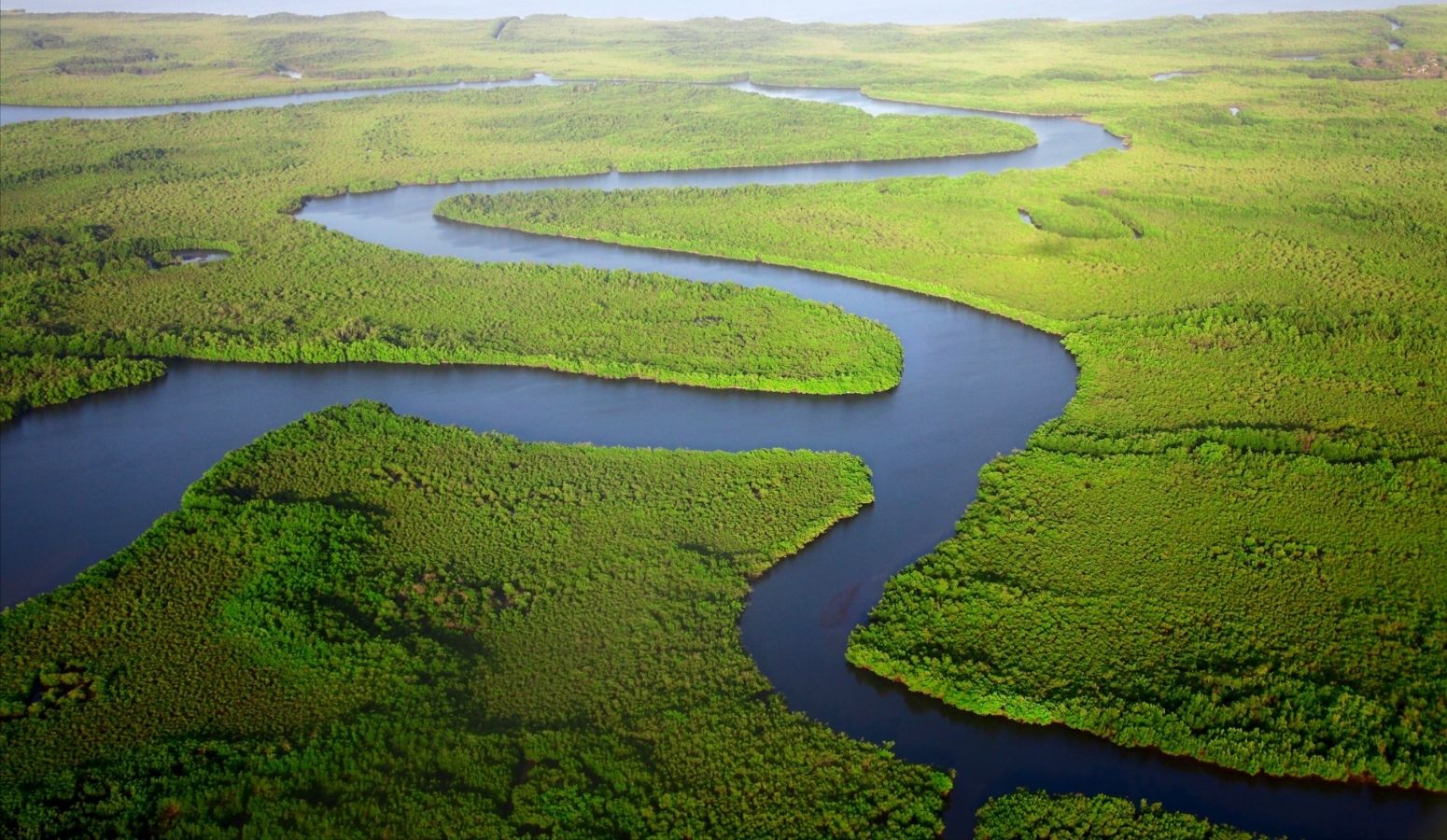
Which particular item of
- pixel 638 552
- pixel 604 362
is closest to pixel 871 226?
pixel 604 362

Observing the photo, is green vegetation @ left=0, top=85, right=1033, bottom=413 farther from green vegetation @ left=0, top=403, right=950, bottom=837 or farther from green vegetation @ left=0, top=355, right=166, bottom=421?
green vegetation @ left=0, top=403, right=950, bottom=837

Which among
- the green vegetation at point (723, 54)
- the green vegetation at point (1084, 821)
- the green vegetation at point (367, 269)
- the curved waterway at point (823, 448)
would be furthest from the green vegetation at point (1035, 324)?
the green vegetation at point (723, 54)

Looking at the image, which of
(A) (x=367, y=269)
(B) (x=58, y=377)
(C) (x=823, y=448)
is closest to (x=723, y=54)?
(A) (x=367, y=269)

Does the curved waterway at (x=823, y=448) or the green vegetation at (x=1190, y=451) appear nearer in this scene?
the curved waterway at (x=823, y=448)

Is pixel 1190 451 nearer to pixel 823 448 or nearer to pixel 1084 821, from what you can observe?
pixel 823 448

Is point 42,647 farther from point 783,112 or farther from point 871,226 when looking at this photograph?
point 783,112

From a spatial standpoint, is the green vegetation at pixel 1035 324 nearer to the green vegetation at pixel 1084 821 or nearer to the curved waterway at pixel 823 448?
the green vegetation at pixel 1084 821

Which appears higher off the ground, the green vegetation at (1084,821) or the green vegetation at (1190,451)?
the green vegetation at (1190,451)
